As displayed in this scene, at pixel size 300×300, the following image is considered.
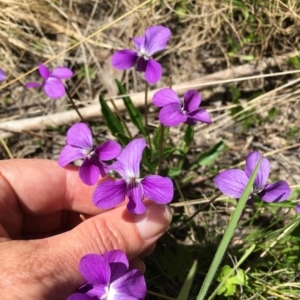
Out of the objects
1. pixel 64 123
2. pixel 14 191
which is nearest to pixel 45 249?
pixel 14 191

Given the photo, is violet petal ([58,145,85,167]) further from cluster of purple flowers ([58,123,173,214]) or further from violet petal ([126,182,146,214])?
violet petal ([126,182,146,214])

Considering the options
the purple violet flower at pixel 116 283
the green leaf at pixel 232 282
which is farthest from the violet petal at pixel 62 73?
the green leaf at pixel 232 282

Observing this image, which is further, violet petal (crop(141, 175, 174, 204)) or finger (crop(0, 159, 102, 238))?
finger (crop(0, 159, 102, 238))

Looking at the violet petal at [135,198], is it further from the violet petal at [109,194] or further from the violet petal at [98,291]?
the violet petal at [98,291]

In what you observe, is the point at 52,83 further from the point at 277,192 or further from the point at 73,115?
the point at 277,192

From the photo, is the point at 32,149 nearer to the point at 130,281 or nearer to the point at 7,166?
the point at 7,166

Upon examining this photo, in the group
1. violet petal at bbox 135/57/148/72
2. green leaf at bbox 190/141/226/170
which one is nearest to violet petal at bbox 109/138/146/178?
violet petal at bbox 135/57/148/72
